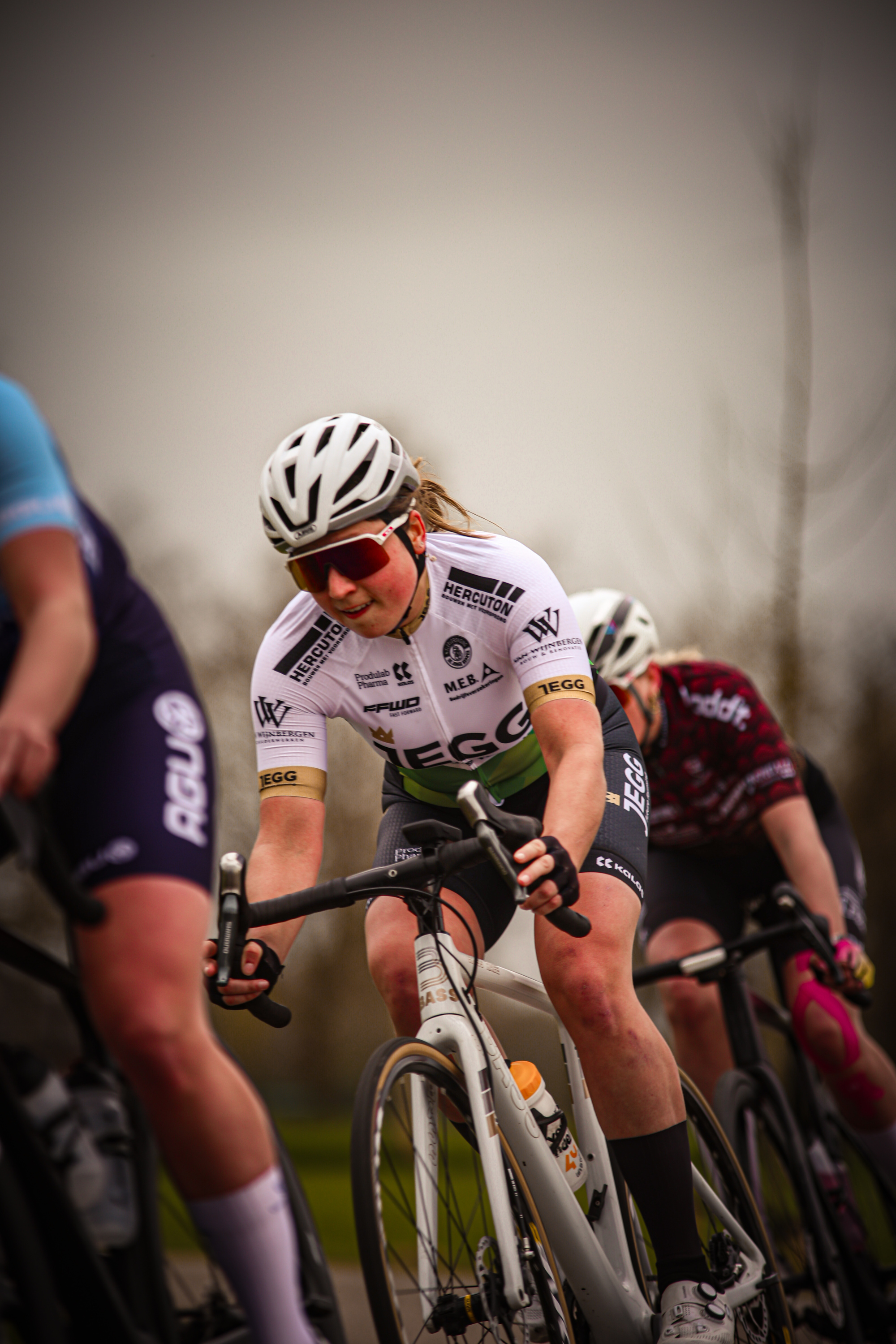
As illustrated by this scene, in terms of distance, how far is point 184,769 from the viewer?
1658mm

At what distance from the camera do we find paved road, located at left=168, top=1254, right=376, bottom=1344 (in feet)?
5.61

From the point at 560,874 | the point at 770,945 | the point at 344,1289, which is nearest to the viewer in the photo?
the point at 560,874

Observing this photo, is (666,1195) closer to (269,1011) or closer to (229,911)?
(269,1011)

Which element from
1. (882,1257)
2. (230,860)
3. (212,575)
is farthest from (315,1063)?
(230,860)

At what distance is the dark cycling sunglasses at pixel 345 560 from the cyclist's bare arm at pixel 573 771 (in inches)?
20.3

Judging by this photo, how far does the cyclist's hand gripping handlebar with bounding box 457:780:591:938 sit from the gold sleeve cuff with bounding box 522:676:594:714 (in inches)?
15.0

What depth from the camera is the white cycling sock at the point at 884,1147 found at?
163 inches

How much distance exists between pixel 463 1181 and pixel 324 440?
1.67m

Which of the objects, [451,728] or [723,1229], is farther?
→ [723,1229]

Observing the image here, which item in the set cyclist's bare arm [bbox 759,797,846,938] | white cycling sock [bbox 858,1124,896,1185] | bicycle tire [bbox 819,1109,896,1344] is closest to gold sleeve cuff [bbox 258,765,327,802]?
cyclist's bare arm [bbox 759,797,846,938]

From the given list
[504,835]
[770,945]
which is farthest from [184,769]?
[770,945]

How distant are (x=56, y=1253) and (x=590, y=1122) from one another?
155 centimetres

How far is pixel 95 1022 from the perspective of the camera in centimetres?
158

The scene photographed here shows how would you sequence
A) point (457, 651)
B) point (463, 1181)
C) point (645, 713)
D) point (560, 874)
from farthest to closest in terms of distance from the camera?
point (645, 713) < point (457, 651) < point (463, 1181) < point (560, 874)
